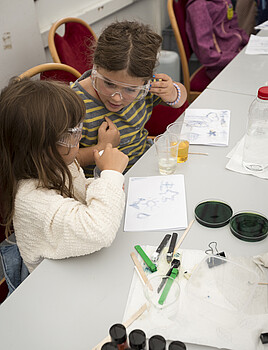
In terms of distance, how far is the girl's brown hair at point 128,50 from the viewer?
4.43 ft

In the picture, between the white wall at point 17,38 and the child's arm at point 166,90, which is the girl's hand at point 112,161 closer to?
the child's arm at point 166,90

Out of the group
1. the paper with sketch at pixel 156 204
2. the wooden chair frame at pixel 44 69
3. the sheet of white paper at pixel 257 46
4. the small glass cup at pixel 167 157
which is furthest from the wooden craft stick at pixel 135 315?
the sheet of white paper at pixel 257 46

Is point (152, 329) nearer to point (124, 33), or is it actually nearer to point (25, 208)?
point (25, 208)

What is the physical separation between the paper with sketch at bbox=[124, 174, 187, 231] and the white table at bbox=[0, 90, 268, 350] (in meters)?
0.03

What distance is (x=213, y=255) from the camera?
93 cm

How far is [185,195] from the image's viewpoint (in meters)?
1.22

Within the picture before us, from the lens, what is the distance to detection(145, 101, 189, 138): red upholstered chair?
6.93ft

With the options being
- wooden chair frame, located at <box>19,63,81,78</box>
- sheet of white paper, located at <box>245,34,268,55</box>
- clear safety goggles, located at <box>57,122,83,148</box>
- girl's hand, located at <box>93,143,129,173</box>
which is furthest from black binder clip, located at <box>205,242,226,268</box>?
sheet of white paper, located at <box>245,34,268,55</box>

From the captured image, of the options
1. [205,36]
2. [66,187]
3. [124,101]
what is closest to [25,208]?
[66,187]

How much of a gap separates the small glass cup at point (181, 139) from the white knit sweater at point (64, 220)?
1.17 ft

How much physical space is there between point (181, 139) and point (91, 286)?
28.9 inches

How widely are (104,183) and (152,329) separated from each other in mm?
431

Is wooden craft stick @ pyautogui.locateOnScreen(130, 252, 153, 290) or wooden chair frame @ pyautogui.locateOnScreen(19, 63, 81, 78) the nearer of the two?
wooden craft stick @ pyautogui.locateOnScreen(130, 252, 153, 290)

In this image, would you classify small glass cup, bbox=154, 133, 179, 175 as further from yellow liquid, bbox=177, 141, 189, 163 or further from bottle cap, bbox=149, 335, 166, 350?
bottle cap, bbox=149, 335, 166, 350
